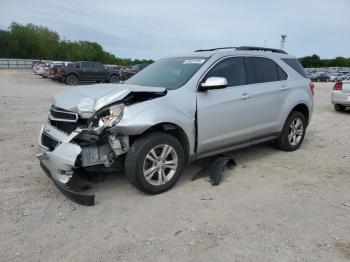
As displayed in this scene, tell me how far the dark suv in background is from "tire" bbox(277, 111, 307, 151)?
2084 cm

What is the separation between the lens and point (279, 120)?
565cm

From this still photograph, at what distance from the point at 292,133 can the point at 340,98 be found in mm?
6253

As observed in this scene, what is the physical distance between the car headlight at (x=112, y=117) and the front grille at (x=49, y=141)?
61cm

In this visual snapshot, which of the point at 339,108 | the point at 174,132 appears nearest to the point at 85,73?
the point at 339,108

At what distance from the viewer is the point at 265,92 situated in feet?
17.4

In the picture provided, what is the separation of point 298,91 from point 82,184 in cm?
401

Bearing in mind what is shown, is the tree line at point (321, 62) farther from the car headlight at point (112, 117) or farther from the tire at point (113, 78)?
the car headlight at point (112, 117)

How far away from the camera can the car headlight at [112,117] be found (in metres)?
3.73

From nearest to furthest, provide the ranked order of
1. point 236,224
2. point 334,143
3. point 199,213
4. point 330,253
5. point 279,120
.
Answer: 1. point 330,253
2. point 236,224
3. point 199,213
4. point 279,120
5. point 334,143

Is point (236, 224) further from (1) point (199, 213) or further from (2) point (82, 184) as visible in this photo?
(2) point (82, 184)

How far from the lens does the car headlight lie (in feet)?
12.2

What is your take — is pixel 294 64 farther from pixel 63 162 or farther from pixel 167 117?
pixel 63 162

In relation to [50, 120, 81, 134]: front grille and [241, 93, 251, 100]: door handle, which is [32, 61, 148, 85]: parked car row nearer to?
[241, 93, 251, 100]: door handle

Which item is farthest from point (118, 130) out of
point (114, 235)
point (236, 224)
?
point (236, 224)
